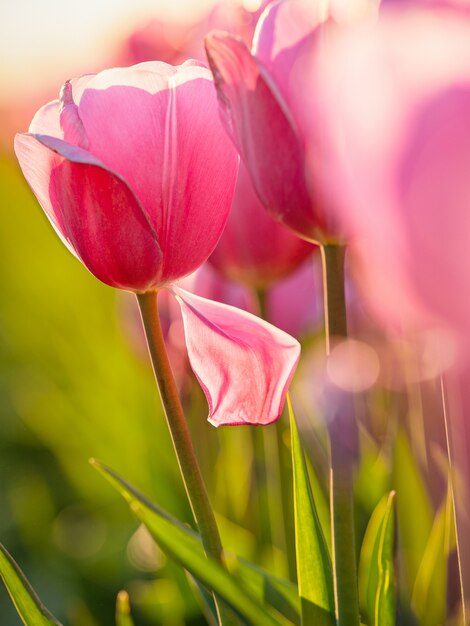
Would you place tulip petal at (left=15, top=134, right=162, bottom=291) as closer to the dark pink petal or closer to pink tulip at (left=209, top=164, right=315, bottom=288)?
the dark pink petal

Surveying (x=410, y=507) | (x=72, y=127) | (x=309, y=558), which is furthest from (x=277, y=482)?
(x=72, y=127)

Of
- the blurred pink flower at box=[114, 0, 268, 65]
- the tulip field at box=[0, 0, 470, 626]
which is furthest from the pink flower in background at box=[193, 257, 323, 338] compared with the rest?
the blurred pink flower at box=[114, 0, 268, 65]

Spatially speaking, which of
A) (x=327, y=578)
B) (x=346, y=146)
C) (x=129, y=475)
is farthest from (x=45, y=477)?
(x=346, y=146)

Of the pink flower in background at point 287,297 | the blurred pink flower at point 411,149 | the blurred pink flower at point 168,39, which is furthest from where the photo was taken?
the pink flower in background at point 287,297

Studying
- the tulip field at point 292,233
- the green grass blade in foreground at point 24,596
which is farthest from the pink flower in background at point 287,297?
the green grass blade in foreground at point 24,596

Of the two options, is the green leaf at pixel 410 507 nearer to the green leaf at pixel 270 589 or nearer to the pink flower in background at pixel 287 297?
the pink flower in background at pixel 287 297

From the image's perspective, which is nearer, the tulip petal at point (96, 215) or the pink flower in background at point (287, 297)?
the tulip petal at point (96, 215)

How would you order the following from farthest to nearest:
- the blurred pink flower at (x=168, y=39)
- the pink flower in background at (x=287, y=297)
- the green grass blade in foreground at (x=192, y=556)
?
the pink flower in background at (x=287, y=297) → the blurred pink flower at (x=168, y=39) → the green grass blade in foreground at (x=192, y=556)
